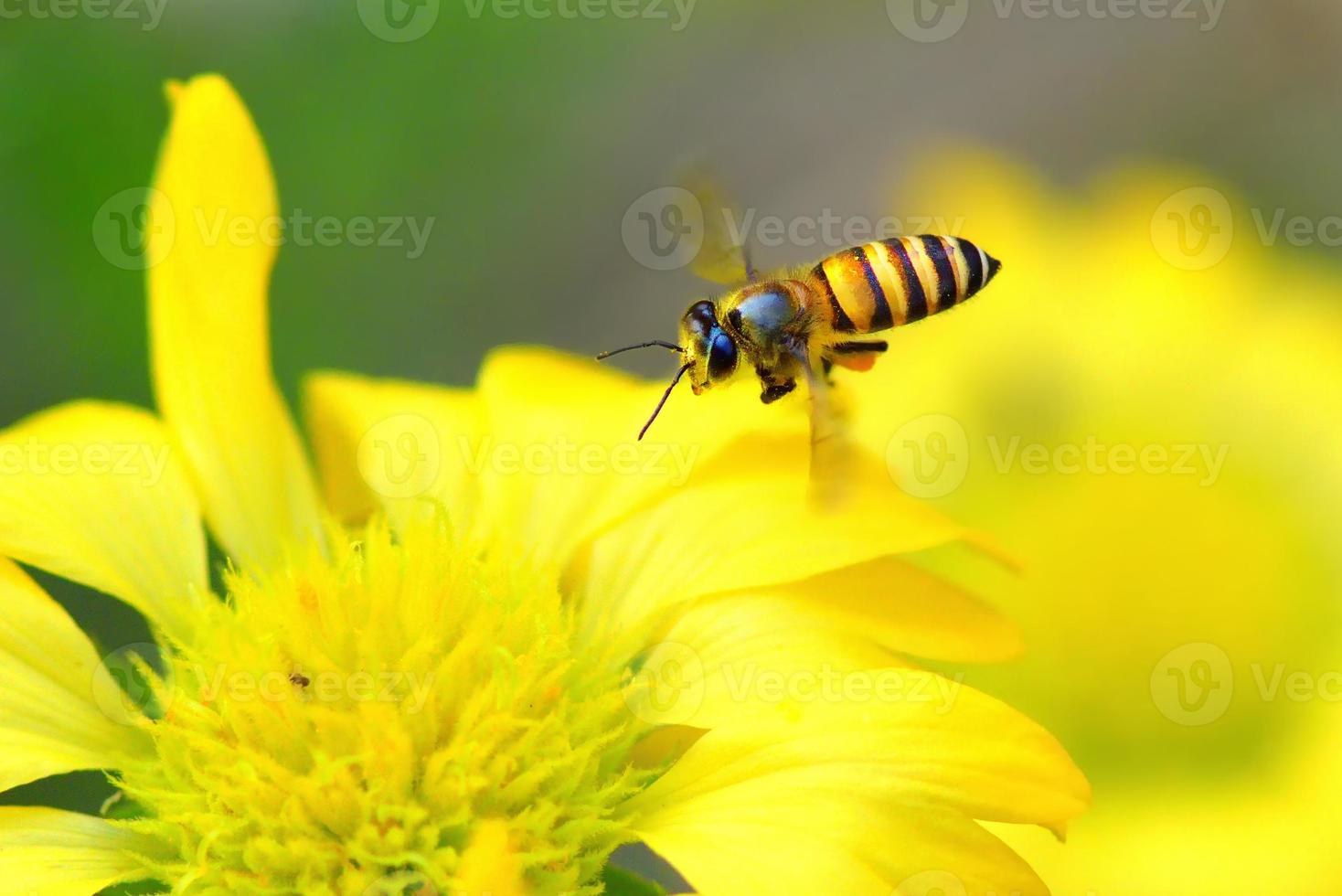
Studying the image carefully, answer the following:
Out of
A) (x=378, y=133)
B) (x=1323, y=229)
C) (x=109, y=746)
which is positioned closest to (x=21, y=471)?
(x=109, y=746)

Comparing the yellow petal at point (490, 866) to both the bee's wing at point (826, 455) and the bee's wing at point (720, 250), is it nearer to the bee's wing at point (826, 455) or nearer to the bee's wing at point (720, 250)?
the bee's wing at point (826, 455)

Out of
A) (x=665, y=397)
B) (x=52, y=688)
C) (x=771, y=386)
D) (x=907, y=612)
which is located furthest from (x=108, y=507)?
(x=907, y=612)

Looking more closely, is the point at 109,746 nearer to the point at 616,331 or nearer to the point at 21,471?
the point at 21,471

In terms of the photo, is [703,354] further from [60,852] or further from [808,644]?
[60,852]

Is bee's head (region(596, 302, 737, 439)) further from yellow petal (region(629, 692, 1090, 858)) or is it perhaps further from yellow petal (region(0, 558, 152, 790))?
yellow petal (region(0, 558, 152, 790))

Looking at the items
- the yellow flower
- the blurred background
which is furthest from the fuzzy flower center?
the blurred background

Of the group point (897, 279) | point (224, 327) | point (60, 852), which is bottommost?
point (60, 852)
